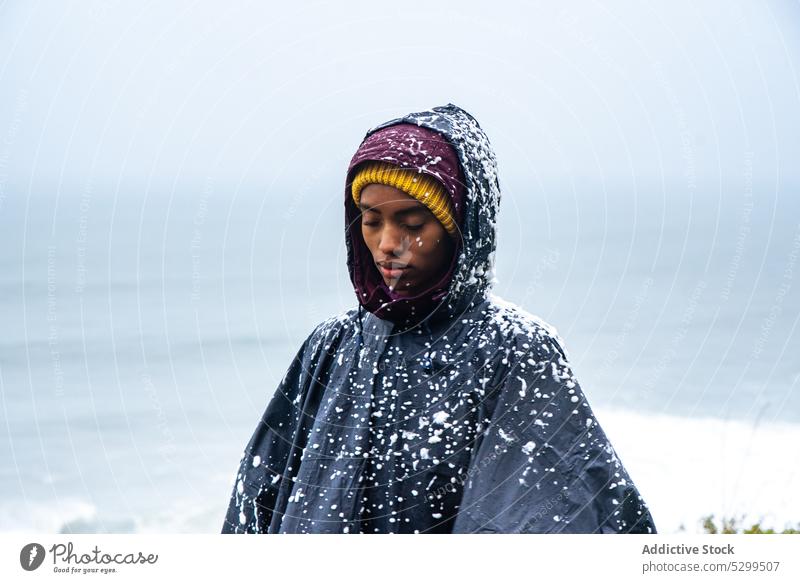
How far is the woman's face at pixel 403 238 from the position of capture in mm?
3244

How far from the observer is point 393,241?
3246mm

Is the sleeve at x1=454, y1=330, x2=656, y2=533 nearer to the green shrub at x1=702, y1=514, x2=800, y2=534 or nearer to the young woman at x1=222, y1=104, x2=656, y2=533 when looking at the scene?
the young woman at x1=222, y1=104, x2=656, y2=533

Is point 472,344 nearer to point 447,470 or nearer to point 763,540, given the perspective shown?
point 447,470

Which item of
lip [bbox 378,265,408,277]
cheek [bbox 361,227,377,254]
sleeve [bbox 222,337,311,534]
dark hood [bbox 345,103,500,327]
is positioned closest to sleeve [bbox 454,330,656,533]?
Result: dark hood [bbox 345,103,500,327]

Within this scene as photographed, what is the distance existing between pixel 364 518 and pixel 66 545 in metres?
1.02

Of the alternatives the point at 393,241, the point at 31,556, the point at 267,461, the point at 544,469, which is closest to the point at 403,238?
the point at 393,241

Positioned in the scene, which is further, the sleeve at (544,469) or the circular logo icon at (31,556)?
the circular logo icon at (31,556)

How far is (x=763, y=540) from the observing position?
3654 mm

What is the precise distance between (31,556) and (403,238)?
1.59 m

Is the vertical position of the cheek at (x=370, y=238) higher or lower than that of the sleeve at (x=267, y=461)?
higher

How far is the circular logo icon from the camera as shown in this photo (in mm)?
3607

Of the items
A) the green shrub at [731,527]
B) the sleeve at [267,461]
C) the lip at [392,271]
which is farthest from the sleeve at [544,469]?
the green shrub at [731,527]

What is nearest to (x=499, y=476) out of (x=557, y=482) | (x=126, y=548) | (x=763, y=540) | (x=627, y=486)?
(x=557, y=482)

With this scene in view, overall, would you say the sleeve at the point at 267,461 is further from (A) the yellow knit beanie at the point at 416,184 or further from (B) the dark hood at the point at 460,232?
(A) the yellow knit beanie at the point at 416,184
